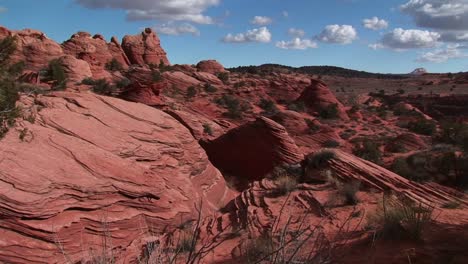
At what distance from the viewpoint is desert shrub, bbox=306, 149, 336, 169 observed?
1182 cm

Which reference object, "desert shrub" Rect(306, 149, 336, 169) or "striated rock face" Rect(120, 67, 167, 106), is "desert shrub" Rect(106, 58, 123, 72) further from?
"desert shrub" Rect(306, 149, 336, 169)

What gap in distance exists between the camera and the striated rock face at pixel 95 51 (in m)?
31.8

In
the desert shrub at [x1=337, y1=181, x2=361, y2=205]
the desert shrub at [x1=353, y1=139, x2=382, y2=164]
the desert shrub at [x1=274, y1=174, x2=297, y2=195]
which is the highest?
the desert shrub at [x1=337, y1=181, x2=361, y2=205]

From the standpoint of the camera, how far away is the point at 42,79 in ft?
80.3

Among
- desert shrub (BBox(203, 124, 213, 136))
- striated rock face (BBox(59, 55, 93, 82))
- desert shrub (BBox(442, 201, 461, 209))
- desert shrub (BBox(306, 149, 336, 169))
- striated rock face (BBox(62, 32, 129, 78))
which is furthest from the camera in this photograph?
striated rock face (BBox(62, 32, 129, 78))

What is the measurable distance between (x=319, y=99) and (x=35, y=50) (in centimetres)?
2228

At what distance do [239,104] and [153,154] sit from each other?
803 inches

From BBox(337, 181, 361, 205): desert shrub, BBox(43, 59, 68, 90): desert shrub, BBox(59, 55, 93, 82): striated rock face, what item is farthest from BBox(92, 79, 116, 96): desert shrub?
BBox(337, 181, 361, 205): desert shrub

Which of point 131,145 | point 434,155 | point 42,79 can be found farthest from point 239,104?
point 131,145

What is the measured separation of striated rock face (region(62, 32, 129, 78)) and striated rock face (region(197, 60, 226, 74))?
30.8 ft

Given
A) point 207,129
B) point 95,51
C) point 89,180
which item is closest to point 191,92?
point 207,129

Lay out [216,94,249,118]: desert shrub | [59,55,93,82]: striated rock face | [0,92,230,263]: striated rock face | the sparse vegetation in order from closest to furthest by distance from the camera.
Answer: [0,92,230,263]: striated rock face, [59,55,93,82]: striated rock face, [216,94,249,118]: desert shrub, the sparse vegetation

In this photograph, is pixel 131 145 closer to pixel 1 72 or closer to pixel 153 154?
pixel 153 154

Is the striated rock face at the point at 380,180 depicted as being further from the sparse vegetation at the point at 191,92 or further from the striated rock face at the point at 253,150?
the sparse vegetation at the point at 191,92
